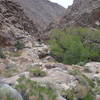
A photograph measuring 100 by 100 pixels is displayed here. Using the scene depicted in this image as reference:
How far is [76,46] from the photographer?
864 inches

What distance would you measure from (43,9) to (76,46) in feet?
209

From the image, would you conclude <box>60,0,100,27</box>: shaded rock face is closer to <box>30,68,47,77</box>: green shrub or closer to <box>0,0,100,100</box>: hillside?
<box>0,0,100,100</box>: hillside

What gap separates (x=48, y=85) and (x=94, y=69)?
718 cm

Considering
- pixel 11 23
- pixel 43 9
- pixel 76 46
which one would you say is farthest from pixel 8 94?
pixel 43 9

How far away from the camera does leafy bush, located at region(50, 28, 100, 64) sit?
21.8 metres

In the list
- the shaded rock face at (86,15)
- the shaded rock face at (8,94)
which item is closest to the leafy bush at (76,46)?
the shaded rock face at (86,15)

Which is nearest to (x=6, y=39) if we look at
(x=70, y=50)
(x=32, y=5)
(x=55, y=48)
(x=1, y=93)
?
(x=55, y=48)

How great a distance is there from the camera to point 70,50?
72.3 ft

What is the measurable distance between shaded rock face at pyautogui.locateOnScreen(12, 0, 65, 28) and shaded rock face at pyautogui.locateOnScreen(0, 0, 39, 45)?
37337 millimetres

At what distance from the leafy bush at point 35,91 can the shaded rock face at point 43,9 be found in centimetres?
6212

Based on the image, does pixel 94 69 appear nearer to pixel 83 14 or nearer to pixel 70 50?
pixel 70 50

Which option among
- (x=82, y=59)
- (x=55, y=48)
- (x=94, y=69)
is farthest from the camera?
(x=55, y=48)

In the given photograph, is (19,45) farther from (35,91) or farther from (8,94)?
(8,94)

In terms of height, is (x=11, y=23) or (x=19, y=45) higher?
(x=11, y=23)
